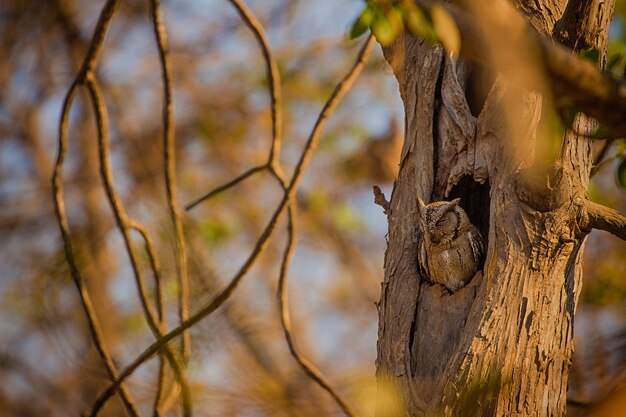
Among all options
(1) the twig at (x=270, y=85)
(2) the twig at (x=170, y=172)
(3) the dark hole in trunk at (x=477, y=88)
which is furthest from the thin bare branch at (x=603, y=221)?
(2) the twig at (x=170, y=172)

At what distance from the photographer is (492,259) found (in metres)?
2.14

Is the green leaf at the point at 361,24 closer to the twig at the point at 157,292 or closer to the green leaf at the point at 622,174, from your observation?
the green leaf at the point at 622,174

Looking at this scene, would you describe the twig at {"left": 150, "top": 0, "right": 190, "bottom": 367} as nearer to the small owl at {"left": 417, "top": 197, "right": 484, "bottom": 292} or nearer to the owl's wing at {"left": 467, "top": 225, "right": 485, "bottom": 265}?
the small owl at {"left": 417, "top": 197, "right": 484, "bottom": 292}

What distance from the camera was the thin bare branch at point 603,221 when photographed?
2.07 metres

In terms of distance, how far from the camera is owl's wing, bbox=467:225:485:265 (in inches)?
94.0

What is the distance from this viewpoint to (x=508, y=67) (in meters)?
0.94

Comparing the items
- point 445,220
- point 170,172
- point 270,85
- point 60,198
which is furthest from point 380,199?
point 60,198

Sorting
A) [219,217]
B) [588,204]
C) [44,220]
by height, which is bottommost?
[588,204]

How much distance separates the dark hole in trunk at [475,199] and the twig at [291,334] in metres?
0.69

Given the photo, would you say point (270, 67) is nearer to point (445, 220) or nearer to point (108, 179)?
point (108, 179)

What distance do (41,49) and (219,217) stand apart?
1.75 metres

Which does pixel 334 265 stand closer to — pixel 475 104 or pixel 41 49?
pixel 41 49

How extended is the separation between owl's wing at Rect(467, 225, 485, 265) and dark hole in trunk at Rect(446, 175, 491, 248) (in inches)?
0.7

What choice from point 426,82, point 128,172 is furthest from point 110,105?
point 426,82
